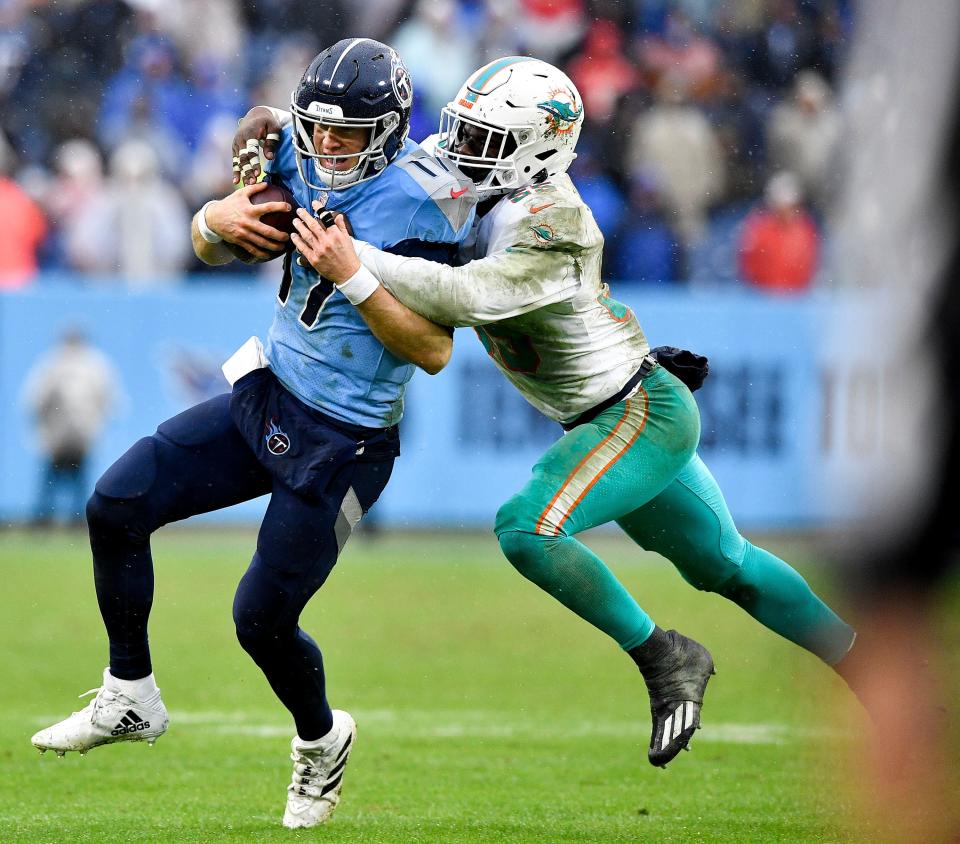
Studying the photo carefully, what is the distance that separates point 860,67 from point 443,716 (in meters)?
4.85

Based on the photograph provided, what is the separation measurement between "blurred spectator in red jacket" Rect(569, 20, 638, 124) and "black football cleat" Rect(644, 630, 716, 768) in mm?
7806

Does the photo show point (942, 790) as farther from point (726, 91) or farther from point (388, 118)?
point (726, 91)

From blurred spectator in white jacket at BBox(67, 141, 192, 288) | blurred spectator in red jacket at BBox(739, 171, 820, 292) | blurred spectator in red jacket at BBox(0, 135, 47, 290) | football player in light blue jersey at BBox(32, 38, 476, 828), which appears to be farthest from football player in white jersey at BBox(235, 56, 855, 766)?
blurred spectator in red jacket at BBox(0, 135, 47, 290)

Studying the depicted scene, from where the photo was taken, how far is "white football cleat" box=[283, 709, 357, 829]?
398 centimetres

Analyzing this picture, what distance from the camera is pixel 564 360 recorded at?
389 cm

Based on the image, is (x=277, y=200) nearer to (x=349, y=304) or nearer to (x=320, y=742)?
(x=349, y=304)

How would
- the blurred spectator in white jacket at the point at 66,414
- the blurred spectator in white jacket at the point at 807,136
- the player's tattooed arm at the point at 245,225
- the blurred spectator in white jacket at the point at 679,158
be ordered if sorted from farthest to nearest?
1. the blurred spectator in white jacket at the point at 679,158
2. the blurred spectator in white jacket at the point at 807,136
3. the blurred spectator in white jacket at the point at 66,414
4. the player's tattooed arm at the point at 245,225

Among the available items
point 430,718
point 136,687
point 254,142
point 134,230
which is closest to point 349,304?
point 254,142

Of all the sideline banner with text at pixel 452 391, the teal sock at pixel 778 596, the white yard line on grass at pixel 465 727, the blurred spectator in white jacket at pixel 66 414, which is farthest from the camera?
the sideline banner with text at pixel 452 391

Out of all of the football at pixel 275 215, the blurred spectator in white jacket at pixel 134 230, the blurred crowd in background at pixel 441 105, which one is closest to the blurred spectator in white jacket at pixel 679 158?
the blurred crowd in background at pixel 441 105

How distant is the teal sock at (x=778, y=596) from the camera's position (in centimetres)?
409

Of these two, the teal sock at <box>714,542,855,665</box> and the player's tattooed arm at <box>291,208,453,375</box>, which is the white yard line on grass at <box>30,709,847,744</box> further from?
the player's tattooed arm at <box>291,208,453,375</box>

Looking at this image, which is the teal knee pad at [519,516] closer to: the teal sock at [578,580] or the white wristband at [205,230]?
the teal sock at [578,580]

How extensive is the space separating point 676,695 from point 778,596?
54cm
